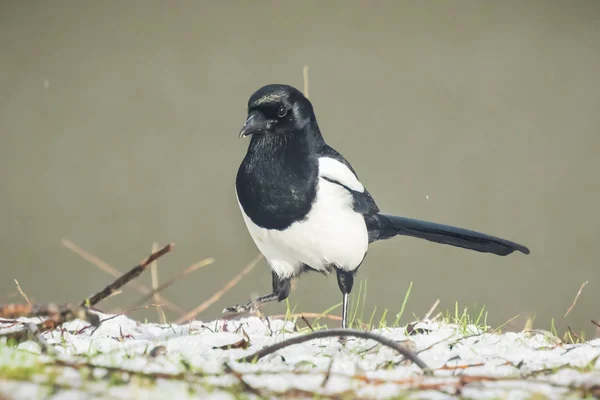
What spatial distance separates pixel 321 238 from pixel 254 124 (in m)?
0.27

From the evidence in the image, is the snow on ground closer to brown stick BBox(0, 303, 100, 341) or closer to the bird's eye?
brown stick BBox(0, 303, 100, 341)

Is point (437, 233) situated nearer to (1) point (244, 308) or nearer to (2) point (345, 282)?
(2) point (345, 282)

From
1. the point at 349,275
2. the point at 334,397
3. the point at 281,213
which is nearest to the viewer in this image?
the point at 334,397

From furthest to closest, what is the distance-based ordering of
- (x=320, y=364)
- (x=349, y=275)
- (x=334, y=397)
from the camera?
(x=349, y=275), (x=320, y=364), (x=334, y=397)

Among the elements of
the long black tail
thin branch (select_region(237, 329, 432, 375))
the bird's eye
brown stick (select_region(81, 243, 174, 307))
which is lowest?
the long black tail

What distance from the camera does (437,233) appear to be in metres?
1.57

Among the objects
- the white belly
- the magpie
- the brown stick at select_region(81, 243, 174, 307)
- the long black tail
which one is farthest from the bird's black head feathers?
the brown stick at select_region(81, 243, 174, 307)

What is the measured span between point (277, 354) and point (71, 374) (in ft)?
1.01

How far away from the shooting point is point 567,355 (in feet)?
2.87

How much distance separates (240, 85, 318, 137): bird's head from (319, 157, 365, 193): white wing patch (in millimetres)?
93

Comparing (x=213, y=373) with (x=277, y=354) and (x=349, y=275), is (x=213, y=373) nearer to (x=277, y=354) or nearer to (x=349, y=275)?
(x=277, y=354)

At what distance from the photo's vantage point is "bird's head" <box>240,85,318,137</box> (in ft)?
4.41

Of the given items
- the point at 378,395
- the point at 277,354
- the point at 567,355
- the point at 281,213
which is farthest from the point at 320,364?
the point at 281,213

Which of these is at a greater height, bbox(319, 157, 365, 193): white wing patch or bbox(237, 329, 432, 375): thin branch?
bbox(319, 157, 365, 193): white wing patch
